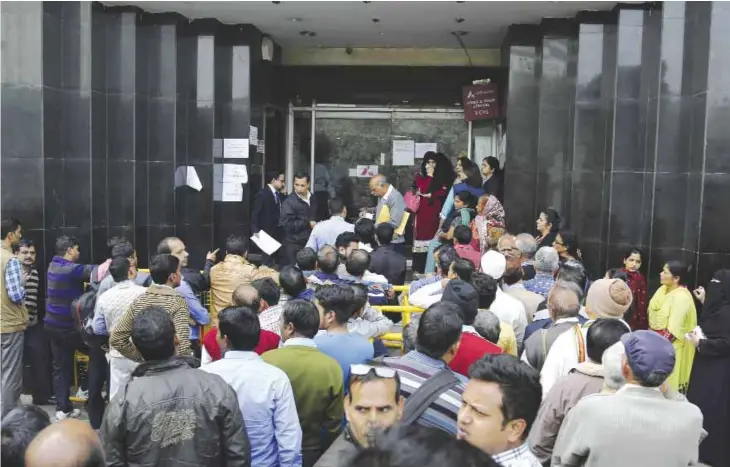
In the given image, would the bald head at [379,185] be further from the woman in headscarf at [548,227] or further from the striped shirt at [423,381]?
the striped shirt at [423,381]

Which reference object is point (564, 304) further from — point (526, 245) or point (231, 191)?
point (231, 191)

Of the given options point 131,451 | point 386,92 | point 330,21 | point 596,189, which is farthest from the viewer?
point 386,92

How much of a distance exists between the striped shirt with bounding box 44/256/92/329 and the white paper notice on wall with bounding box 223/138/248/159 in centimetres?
476

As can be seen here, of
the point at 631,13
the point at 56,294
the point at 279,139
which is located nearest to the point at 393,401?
the point at 56,294

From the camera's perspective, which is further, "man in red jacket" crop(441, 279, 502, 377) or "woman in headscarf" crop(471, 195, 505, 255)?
"woman in headscarf" crop(471, 195, 505, 255)

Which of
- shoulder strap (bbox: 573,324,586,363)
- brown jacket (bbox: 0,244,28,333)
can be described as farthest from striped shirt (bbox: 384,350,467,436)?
brown jacket (bbox: 0,244,28,333)

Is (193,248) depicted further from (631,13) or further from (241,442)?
(241,442)

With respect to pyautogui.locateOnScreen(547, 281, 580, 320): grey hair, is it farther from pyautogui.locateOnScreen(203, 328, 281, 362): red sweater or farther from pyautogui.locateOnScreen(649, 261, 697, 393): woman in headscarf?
pyautogui.locateOnScreen(649, 261, 697, 393): woman in headscarf

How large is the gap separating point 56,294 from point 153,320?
426 centimetres

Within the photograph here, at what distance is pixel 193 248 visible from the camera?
12031mm

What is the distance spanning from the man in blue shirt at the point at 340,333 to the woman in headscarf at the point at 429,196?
282 inches

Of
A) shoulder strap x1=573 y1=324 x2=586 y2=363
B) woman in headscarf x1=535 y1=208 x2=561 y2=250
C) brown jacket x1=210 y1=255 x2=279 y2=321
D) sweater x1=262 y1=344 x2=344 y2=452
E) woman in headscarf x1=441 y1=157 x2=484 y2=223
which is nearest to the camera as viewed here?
sweater x1=262 y1=344 x2=344 y2=452

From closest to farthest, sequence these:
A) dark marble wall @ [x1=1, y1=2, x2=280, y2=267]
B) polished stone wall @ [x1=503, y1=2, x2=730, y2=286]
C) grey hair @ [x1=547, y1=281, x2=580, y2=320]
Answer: grey hair @ [x1=547, y1=281, x2=580, y2=320]
polished stone wall @ [x1=503, y1=2, x2=730, y2=286]
dark marble wall @ [x1=1, y1=2, x2=280, y2=267]

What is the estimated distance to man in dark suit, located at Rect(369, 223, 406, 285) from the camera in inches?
334
